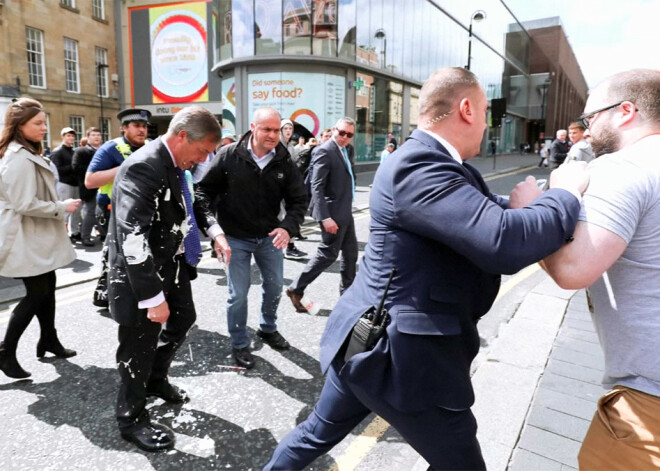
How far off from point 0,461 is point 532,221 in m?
2.84

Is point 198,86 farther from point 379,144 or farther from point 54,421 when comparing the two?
point 54,421

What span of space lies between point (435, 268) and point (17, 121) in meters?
3.23

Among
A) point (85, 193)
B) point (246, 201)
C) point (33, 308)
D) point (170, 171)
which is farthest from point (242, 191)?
point (85, 193)

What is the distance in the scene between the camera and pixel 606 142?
4.50 feet

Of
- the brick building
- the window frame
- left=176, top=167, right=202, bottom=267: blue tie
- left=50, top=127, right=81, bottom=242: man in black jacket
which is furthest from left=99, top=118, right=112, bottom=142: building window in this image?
left=176, top=167, right=202, bottom=267: blue tie

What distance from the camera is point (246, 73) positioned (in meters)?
19.4

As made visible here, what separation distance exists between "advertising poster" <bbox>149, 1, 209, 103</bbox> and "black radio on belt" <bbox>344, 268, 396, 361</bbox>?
29357 millimetres

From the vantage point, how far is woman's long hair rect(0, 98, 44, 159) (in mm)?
3221

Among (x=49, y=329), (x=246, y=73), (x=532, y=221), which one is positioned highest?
(x=246, y=73)

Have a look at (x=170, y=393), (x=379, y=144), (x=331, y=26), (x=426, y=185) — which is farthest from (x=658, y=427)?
(x=379, y=144)

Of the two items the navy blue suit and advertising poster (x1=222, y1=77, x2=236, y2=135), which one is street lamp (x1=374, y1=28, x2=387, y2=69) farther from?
the navy blue suit

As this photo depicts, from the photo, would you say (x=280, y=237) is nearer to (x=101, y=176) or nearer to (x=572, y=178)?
(x=101, y=176)

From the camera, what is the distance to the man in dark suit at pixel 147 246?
2348mm

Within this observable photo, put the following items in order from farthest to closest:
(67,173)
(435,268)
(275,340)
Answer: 1. (67,173)
2. (275,340)
3. (435,268)
